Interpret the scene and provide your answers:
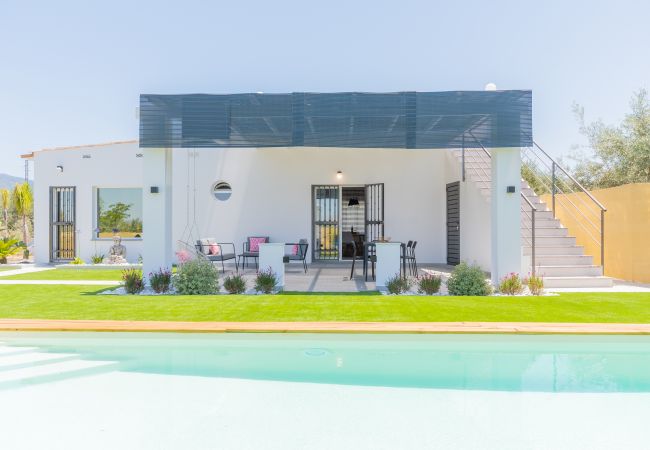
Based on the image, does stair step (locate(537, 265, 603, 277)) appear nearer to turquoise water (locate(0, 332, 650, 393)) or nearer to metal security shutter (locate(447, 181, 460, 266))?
metal security shutter (locate(447, 181, 460, 266))

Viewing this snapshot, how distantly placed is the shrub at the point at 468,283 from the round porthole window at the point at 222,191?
309 inches

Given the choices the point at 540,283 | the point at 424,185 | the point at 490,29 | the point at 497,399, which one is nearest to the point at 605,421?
the point at 497,399

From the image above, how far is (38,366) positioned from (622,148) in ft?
56.3

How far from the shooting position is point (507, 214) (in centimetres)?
791

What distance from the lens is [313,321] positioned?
5.54m

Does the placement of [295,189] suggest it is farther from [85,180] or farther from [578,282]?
[578,282]

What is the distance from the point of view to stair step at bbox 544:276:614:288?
8422mm

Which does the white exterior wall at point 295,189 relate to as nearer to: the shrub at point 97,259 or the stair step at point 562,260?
the shrub at point 97,259

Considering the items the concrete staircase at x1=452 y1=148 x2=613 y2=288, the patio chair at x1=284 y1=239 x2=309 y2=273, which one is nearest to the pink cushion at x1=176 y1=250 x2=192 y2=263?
the patio chair at x1=284 y1=239 x2=309 y2=273

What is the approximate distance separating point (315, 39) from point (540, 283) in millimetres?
10030

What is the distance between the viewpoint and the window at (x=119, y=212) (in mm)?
13875

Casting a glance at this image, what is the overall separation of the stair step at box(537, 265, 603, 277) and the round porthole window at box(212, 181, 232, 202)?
8.69 m

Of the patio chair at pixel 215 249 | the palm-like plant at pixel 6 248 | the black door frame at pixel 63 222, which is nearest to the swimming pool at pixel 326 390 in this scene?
the patio chair at pixel 215 249

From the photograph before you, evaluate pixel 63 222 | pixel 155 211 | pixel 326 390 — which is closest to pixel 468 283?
pixel 326 390
